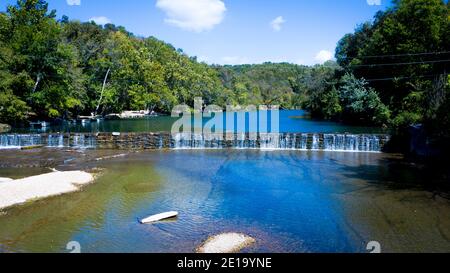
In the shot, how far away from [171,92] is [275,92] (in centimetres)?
6877

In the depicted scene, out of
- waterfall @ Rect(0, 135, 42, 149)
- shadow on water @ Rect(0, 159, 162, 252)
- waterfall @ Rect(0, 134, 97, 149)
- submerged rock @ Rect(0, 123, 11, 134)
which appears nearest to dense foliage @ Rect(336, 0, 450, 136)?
shadow on water @ Rect(0, 159, 162, 252)

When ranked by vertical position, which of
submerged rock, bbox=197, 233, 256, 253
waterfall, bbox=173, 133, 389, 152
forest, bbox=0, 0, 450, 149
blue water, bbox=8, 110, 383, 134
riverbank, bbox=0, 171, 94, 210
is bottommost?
submerged rock, bbox=197, 233, 256, 253

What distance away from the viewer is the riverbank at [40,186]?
13.5 meters

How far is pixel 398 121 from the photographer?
33250mm

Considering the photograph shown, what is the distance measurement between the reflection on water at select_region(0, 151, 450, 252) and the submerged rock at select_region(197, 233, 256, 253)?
0.32 meters

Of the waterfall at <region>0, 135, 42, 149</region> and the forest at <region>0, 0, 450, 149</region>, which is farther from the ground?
the forest at <region>0, 0, 450, 149</region>

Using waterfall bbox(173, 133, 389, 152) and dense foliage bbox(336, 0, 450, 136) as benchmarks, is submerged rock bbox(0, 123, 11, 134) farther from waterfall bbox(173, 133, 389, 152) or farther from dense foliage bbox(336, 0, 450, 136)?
dense foliage bbox(336, 0, 450, 136)

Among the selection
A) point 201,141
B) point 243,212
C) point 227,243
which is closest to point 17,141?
point 201,141

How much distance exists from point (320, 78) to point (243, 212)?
53.1 m

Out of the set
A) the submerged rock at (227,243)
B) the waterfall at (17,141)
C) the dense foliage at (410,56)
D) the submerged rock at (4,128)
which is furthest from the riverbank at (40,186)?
the dense foliage at (410,56)

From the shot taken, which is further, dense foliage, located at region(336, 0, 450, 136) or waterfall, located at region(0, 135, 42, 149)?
dense foliage, located at region(336, 0, 450, 136)

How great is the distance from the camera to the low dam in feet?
87.5

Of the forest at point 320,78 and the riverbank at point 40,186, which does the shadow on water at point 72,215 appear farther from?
the forest at point 320,78
